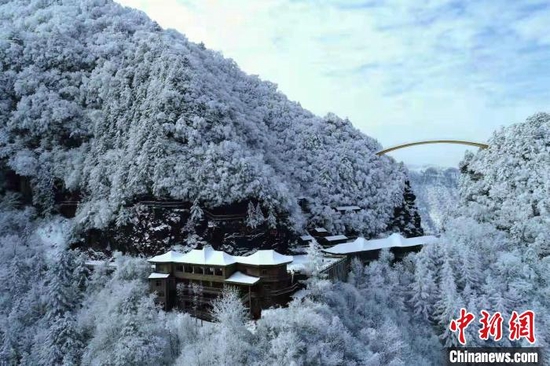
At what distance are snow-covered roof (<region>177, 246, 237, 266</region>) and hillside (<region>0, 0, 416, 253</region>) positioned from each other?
21.7ft

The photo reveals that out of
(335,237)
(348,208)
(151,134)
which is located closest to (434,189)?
(348,208)

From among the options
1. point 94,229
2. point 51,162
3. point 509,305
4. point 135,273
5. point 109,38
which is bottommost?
point 509,305

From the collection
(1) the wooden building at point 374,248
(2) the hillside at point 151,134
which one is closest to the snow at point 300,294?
(2) the hillside at point 151,134

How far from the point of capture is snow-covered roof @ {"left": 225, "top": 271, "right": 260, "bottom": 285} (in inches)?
1083

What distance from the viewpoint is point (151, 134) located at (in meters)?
38.9

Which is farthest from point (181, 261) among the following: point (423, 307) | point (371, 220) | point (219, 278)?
point (371, 220)

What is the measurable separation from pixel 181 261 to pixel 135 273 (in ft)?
14.1

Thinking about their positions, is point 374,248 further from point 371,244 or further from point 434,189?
point 434,189

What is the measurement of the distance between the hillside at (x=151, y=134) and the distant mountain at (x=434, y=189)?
1950 cm

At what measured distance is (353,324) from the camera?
2845 centimetres

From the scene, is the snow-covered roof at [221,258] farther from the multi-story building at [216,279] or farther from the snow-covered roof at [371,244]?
the snow-covered roof at [371,244]

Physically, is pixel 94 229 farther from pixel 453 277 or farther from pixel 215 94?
pixel 453 277

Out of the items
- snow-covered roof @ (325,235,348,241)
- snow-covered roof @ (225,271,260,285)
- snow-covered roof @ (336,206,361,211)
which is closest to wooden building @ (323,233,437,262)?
snow-covered roof @ (325,235,348,241)

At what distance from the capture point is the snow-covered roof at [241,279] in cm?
2752
